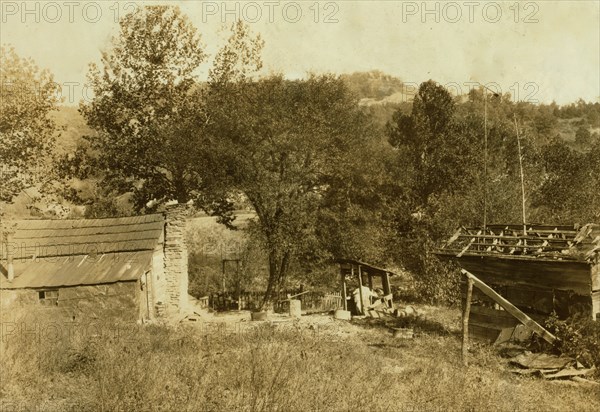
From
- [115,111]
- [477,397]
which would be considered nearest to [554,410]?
[477,397]

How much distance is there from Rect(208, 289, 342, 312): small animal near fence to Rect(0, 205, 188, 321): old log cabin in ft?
10.6

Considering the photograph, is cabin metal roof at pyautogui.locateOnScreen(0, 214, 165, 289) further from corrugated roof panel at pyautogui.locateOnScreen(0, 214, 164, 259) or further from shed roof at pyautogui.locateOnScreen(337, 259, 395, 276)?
shed roof at pyautogui.locateOnScreen(337, 259, 395, 276)

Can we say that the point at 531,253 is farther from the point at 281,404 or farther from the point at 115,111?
the point at 115,111

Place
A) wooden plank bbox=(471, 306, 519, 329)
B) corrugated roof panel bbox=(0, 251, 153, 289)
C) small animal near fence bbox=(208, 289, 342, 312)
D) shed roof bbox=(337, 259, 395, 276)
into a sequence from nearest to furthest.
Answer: wooden plank bbox=(471, 306, 519, 329) → corrugated roof panel bbox=(0, 251, 153, 289) → shed roof bbox=(337, 259, 395, 276) → small animal near fence bbox=(208, 289, 342, 312)

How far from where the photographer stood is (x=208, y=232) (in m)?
37.5

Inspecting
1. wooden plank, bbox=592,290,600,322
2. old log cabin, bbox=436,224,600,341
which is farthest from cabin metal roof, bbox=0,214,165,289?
wooden plank, bbox=592,290,600,322

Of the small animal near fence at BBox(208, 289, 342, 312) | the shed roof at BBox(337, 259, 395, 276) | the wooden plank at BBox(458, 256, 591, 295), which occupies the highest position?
the wooden plank at BBox(458, 256, 591, 295)

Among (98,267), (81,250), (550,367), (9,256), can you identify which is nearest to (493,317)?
(550,367)

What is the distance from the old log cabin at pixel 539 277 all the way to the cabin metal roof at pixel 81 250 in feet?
41.8

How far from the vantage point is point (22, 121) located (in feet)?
94.5

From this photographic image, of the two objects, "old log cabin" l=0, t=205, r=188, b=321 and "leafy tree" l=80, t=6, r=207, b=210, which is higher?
"leafy tree" l=80, t=6, r=207, b=210

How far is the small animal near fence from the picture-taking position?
2709cm

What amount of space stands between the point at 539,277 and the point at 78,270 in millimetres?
17500

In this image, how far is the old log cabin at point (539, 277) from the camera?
14.0 meters
